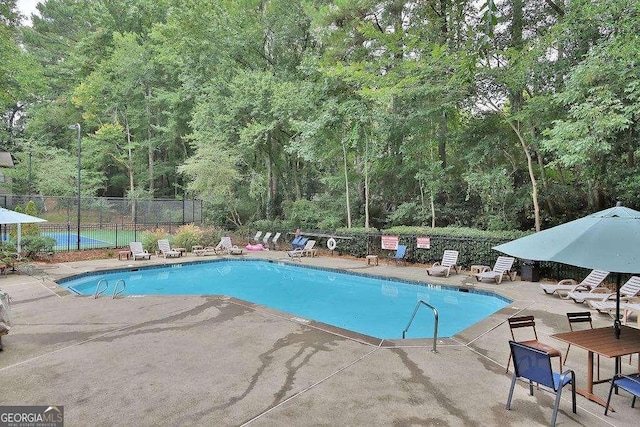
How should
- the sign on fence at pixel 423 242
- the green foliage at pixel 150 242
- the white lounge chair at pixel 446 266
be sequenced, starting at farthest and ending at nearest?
the green foliage at pixel 150 242 < the sign on fence at pixel 423 242 < the white lounge chair at pixel 446 266

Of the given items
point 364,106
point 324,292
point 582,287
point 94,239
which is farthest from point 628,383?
point 94,239

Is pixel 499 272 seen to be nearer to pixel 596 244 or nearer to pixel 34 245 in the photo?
pixel 596 244

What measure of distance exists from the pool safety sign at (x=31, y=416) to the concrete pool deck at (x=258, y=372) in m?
0.08

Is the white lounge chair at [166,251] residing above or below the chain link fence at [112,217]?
below

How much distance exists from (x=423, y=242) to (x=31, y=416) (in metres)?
11.2

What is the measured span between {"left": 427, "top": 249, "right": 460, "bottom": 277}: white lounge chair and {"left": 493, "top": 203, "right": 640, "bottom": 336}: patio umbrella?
7.03 metres

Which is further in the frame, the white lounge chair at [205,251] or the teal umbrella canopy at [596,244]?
the white lounge chair at [205,251]

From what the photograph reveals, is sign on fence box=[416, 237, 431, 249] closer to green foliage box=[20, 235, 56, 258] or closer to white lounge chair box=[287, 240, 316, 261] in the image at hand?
white lounge chair box=[287, 240, 316, 261]

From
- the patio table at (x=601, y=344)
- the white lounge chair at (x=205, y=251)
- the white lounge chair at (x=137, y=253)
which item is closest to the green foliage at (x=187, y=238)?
the white lounge chair at (x=205, y=251)

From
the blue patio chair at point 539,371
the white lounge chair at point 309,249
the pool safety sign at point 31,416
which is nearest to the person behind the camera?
the blue patio chair at point 539,371

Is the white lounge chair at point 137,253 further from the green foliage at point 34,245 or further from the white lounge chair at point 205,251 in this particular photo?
the green foliage at point 34,245

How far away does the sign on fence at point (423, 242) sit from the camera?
12383mm

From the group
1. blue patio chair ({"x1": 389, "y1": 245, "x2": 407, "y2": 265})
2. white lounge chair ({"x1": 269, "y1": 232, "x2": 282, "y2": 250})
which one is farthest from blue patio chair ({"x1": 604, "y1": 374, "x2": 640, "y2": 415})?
white lounge chair ({"x1": 269, "y1": 232, "x2": 282, "y2": 250})

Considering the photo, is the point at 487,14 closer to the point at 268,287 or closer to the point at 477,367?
the point at 477,367
